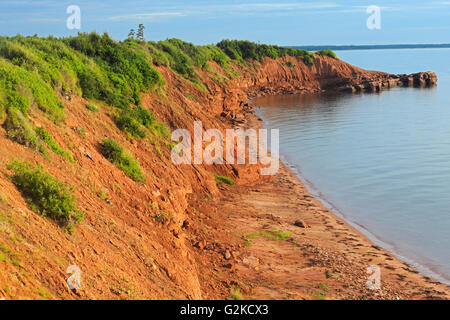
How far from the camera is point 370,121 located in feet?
148

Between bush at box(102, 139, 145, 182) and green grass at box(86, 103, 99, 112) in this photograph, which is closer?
bush at box(102, 139, 145, 182)

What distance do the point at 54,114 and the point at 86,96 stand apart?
14.1 feet

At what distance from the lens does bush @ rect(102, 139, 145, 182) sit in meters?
13.6

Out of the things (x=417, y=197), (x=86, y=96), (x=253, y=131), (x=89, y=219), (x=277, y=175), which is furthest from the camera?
(x=253, y=131)

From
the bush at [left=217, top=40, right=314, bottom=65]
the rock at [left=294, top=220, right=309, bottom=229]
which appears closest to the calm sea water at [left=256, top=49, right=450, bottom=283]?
the rock at [left=294, top=220, right=309, bottom=229]

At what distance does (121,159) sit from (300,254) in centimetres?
658

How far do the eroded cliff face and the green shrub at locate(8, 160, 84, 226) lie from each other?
241 mm

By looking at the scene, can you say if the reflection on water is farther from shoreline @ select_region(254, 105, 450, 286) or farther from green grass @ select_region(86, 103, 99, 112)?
green grass @ select_region(86, 103, 99, 112)

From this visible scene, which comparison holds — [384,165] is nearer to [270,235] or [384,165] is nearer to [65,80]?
[270,235]

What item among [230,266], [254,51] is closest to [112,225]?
[230,266]

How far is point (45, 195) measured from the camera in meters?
8.69

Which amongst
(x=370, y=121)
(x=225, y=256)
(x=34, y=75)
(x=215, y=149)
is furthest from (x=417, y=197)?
(x=370, y=121)

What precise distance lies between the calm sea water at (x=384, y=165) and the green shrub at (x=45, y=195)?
37.8 ft
